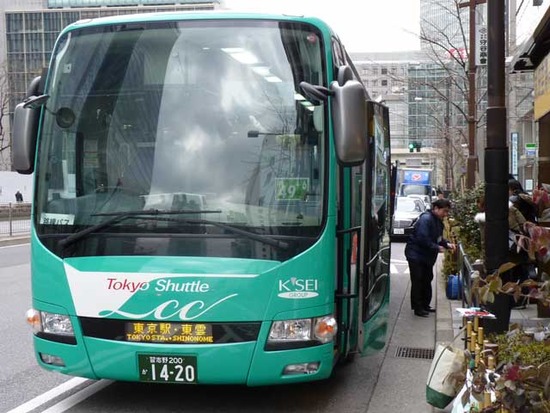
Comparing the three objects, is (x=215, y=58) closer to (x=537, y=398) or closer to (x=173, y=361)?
(x=173, y=361)

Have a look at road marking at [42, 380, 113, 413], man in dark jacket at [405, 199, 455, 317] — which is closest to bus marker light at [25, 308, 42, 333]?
road marking at [42, 380, 113, 413]

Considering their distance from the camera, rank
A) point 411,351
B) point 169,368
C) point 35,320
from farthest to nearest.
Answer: point 411,351
point 35,320
point 169,368

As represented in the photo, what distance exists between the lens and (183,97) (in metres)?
5.01

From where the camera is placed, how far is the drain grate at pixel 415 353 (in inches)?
288

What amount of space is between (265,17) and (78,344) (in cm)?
291

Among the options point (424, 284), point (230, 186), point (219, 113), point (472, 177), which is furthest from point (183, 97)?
point (472, 177)

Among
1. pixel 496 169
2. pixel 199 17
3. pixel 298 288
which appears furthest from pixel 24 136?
pixel 496 169

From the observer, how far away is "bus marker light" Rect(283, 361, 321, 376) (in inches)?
187

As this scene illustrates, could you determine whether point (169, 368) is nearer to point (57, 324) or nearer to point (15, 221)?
point (57, 324)

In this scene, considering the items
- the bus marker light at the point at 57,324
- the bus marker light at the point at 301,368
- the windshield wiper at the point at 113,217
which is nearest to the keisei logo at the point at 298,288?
the bus marker light at the point at 301,368

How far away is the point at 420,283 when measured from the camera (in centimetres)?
945

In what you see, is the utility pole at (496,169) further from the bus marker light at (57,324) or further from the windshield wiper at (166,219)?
the bus marker light at (57,324)

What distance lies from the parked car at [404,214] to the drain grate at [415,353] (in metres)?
14.6

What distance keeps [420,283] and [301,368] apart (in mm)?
5069
